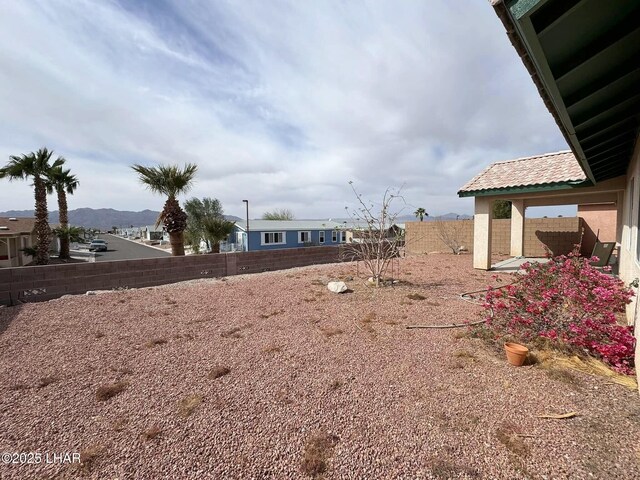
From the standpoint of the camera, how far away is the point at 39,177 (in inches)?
616

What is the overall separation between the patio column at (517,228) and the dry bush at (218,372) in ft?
48.6

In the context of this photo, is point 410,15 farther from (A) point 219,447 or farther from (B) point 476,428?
(A) point 219,447

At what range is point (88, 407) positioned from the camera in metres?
2.82

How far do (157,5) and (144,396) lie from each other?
25.4ft

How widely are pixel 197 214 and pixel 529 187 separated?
2820cm

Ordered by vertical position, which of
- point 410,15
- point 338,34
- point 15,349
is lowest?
point 15,349

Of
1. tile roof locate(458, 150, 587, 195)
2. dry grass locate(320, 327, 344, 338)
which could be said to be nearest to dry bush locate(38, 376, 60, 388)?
dry grass locate(320, 327, 344, 338)

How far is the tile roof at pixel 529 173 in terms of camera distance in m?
8.53

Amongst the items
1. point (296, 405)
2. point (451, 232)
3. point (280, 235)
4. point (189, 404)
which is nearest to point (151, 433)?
point (189, 404)

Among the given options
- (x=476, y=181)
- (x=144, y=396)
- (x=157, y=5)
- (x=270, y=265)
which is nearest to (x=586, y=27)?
(x=144, y=396)

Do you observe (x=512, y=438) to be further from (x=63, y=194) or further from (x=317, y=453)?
(x=63, y=194)

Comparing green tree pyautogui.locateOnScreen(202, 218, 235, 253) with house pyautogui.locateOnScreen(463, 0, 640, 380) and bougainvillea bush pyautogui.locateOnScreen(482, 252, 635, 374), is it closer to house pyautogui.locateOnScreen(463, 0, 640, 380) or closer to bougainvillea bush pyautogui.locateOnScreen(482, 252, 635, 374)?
bougainvillea bush pyautogui.locateOnScreen(482, 252, 635, 374)

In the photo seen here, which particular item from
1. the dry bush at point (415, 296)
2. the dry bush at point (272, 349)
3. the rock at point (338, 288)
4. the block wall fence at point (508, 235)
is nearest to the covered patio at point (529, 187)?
the block wall fence at point (508, 235)

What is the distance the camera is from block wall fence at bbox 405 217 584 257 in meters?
13.6
